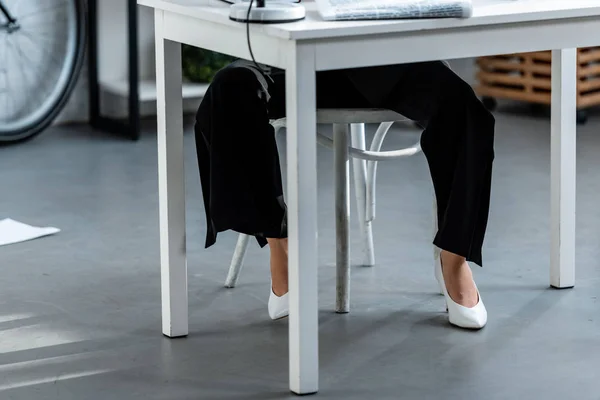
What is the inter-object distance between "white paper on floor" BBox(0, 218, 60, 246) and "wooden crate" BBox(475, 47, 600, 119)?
215 centimetres

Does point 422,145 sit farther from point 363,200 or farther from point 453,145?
point 363,200

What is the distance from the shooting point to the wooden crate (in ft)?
14.7

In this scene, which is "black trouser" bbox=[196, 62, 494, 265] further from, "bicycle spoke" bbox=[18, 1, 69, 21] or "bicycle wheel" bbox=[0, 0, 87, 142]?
"bicycle spoke" bbox=[18, 1, 69, 21]

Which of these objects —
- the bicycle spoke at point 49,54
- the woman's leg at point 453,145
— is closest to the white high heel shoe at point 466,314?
the woman's leg at point 453,145

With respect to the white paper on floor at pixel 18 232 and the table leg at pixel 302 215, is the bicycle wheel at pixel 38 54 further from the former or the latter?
the table leg at pixel 302 215

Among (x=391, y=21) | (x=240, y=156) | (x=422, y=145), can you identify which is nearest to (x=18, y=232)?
(x=240, y=156)

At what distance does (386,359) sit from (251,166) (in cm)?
44

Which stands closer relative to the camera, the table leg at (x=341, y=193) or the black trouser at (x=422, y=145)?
the black trouser at (x=422, y=145)

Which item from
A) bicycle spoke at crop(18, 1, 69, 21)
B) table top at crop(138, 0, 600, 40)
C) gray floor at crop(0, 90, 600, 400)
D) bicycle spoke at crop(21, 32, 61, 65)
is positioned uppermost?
table top at crop(138, 0, 600, 40)

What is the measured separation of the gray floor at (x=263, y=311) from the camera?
2100 millimetres

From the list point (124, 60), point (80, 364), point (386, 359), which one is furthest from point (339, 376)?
point (124, 60)

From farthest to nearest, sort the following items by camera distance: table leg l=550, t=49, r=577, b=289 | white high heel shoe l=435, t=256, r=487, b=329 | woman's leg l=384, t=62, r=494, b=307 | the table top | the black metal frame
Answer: the black metal frame, table leg l=550, t=49, r=577, b=289, white high heel shoe l=435, t=256, r=487, b=329, woman's leg l=384, t=62, r=494, b=307, the table top

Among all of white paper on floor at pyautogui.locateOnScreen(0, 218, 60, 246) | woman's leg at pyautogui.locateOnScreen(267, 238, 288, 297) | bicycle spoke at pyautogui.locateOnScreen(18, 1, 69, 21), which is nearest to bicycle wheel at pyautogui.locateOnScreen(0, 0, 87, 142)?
bicycle spoke at pyautogui.locateOnScreen(18, 1, 69, 21)

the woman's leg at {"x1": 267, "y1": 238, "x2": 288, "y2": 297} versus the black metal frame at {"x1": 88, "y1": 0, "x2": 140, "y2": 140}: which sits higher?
the black metal frame at {"x1": 88, "y1": 0, "x2": 140, "y2": 140}
